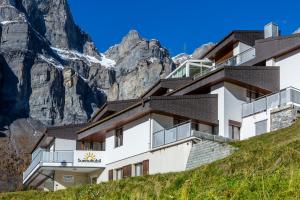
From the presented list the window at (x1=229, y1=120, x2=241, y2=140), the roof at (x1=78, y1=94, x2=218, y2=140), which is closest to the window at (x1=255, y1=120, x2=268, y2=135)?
the window at (x1=229, y1=120, x2=241, y2=140)

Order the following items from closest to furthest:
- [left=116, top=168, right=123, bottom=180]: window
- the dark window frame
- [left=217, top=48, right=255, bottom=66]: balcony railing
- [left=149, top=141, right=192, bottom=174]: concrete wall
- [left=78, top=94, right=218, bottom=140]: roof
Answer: [left=149, top=141, right=192, bottom=174]: concrete wall
[left=78, top=94, right=218, bottom=140]: roof
[left=116, top=168, right=123, bottom=180]: window
the dark window frame
[left=217, top=48, right=255, bottom=66]: balcony railing

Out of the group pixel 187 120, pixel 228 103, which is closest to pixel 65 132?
pixel 187 120

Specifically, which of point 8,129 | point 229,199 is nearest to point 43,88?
point 8,129

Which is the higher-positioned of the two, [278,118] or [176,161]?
[278,118]

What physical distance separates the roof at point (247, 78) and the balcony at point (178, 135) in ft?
15.9

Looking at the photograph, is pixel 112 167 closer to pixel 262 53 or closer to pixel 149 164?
pixel 149 164

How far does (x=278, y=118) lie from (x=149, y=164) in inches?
284

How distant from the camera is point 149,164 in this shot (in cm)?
3622

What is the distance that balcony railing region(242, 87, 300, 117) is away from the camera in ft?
117

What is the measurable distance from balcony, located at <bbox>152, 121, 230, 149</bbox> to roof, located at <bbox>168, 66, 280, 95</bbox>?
15.9ft

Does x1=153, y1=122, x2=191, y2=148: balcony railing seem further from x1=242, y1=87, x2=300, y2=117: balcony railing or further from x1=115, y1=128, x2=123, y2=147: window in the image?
x1=242, y1=87, x2=300, y2=117: balcony railing

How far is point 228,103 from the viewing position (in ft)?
126

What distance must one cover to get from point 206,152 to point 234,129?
26.5 feet

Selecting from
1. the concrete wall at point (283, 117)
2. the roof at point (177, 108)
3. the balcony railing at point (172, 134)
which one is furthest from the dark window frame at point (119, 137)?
the concrete wall at point (283, 117)
